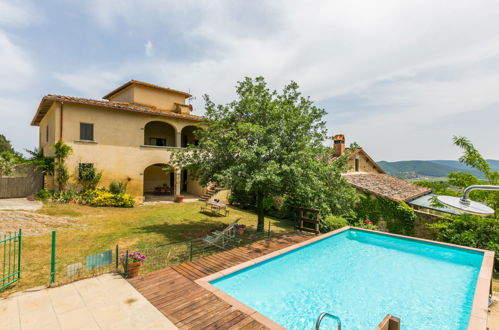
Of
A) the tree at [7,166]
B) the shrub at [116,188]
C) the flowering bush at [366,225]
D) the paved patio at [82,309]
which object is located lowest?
the flowering bush at [366,225]

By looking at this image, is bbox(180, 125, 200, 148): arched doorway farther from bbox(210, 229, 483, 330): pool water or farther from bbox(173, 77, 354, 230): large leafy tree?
bbox(210, 229, 483, 330): pool water

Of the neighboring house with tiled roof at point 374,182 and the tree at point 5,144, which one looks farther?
the tree at point 5,144

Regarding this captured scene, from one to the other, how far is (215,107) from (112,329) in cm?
987

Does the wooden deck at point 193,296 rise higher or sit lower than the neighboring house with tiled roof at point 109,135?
lower

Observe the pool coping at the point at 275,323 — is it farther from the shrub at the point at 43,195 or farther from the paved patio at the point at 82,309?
the shrub at the point at 43,195

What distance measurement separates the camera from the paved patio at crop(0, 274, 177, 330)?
16.1 ft

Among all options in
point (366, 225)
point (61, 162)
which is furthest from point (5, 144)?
point (366, 225)

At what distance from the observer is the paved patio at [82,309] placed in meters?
4.91

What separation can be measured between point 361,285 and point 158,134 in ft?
74.7

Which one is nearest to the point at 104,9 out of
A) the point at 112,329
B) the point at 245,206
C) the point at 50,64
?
the point at 50,64

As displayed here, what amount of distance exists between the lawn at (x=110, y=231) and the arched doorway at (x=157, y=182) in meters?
5.58

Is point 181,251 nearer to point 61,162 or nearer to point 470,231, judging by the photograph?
point 61,162

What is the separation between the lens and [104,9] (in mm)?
9609

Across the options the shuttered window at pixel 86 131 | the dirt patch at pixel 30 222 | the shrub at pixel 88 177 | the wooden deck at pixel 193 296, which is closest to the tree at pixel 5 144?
the shuttered window at pixel 86 131
